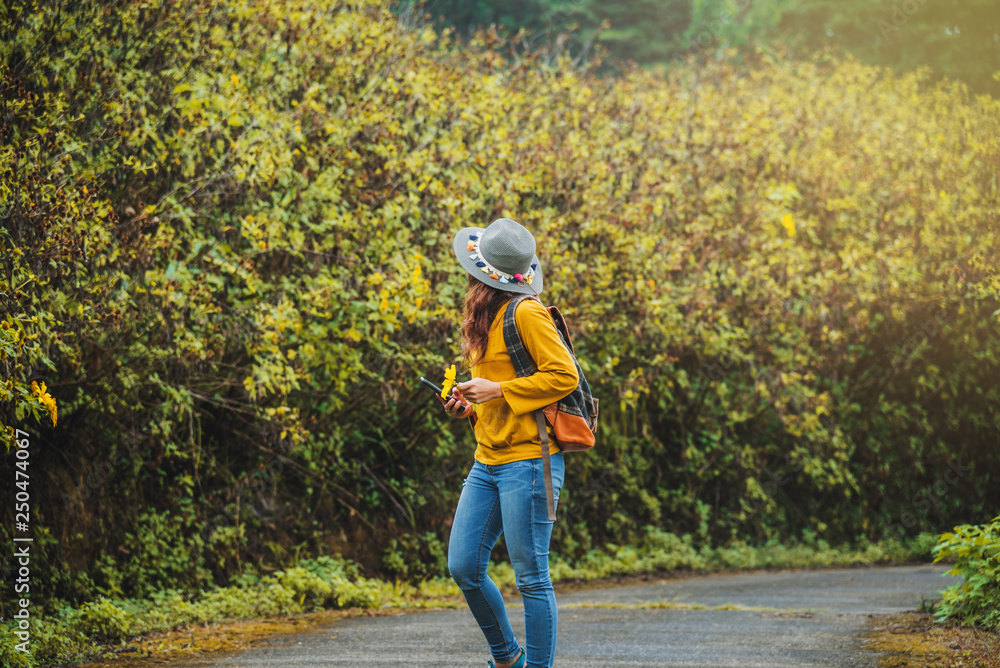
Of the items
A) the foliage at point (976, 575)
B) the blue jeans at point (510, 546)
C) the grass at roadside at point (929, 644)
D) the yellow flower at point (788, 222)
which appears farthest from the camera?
the yellow flower at point (788, 222)

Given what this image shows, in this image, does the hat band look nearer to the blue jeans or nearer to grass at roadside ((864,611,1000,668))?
the blue jeans

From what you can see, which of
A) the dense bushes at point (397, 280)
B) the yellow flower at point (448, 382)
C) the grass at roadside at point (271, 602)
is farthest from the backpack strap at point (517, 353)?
the grass at roadside at point (271, 602)

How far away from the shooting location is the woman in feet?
13.4

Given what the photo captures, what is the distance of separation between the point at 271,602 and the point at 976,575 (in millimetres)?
5193

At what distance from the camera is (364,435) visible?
10891mm

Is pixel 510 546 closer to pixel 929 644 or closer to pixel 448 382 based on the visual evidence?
pixel 448 382

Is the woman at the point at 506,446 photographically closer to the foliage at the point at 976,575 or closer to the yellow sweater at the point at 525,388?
the yellow sweater at the point at 525,388

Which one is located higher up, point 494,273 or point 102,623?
point 494,273

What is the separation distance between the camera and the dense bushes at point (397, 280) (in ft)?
23.7

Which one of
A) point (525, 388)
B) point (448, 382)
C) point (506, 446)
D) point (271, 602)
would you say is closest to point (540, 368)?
point (525, 388)

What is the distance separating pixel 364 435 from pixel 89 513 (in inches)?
128

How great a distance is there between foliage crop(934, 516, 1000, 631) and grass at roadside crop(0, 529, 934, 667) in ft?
13.7

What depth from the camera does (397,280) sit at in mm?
8000

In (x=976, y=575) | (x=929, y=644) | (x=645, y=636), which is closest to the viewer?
(x=929, y=644)
